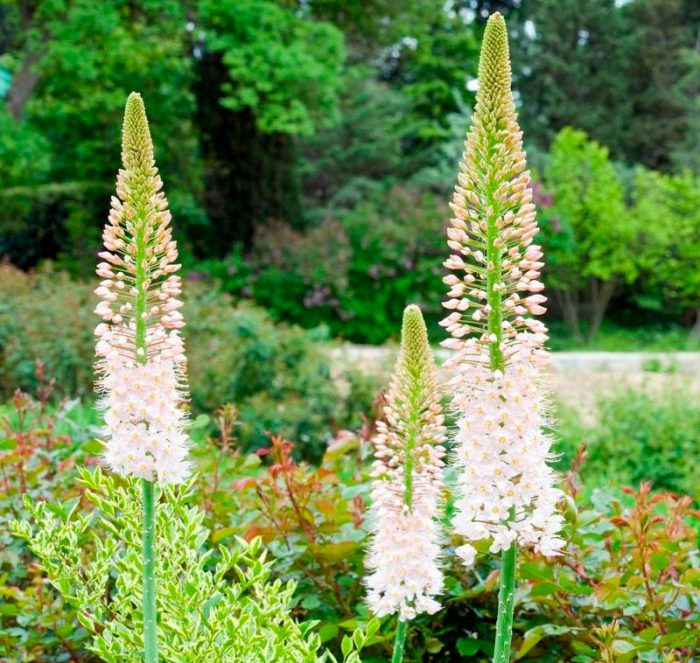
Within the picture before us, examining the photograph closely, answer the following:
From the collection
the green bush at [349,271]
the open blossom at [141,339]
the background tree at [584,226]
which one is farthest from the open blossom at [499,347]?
the background tree at [584,226]

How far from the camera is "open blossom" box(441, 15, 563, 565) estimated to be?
195cm

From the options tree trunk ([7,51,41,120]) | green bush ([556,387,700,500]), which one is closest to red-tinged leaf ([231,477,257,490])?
green bush ([556,387,700,500])

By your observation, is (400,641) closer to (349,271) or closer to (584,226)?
(349,271)

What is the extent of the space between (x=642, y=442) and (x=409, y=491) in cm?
649

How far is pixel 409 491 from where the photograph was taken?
2.11 metres

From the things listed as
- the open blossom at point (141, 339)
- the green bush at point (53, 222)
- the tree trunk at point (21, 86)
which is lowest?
the open blossom at point (141, 339)

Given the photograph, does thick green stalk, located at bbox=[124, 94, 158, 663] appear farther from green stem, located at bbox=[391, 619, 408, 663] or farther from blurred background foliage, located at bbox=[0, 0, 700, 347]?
blurred background foliage, located at bbox=[0, 0, 700, 347]

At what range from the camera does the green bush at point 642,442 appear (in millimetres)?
7840

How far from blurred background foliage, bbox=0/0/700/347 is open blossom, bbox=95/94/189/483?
506 inches

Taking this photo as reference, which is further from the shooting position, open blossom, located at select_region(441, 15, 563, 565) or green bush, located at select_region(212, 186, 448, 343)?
green bush, located at select_region(212, 186, 448, 343)

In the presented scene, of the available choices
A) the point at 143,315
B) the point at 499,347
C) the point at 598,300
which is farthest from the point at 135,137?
the point at 598,300

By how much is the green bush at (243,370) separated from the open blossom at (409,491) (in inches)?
211

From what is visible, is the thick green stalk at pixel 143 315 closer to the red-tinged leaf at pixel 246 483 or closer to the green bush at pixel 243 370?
the red-tinged leaf at pixel 246 483

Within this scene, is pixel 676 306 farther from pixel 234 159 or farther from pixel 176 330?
pixel 176 330
